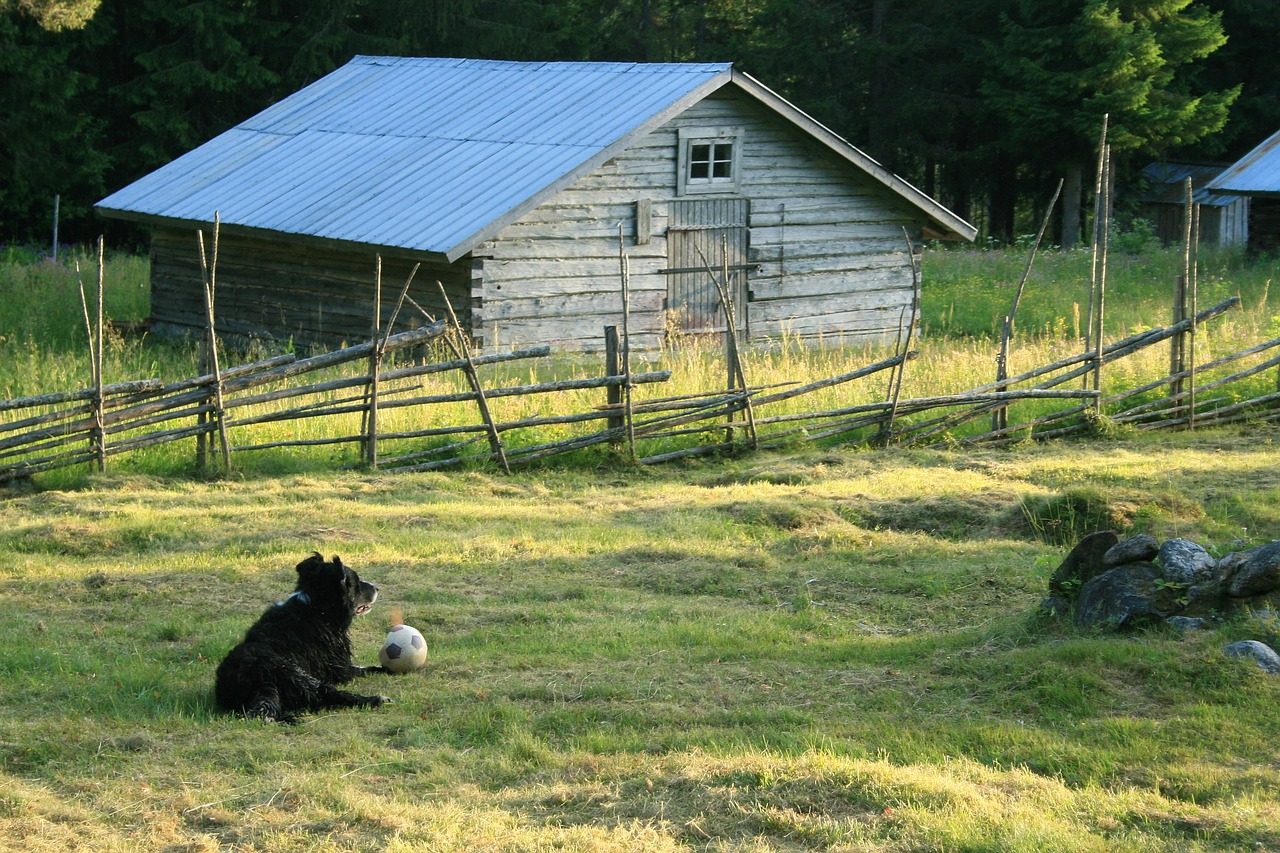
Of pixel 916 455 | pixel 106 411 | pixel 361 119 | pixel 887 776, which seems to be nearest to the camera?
pixel 887 776

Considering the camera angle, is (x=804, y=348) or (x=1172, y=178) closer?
(x=804, y=348)

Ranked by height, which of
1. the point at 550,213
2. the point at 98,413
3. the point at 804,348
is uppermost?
the point at 550,213

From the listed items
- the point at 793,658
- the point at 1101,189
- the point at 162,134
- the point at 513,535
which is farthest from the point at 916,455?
the point at 162,134

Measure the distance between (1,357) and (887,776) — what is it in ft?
44.8

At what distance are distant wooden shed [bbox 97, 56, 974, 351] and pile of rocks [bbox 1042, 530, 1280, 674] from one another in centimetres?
892

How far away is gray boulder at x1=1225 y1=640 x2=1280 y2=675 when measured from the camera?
6.18 metres

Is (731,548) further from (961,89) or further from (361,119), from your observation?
(961,89)

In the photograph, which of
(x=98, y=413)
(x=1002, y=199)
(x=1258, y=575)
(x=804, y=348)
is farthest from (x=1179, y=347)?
(x=1002, y=199)

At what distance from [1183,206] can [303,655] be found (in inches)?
1276

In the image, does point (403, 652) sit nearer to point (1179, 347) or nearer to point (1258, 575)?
point (1258, 575)

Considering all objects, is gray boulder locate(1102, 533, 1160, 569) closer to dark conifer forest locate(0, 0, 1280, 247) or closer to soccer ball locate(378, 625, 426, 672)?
soccer ball locate(378, 625, 426, 672)

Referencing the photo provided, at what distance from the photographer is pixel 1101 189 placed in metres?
12.7

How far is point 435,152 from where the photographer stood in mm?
18125

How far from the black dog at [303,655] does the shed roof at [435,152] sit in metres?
8.90
